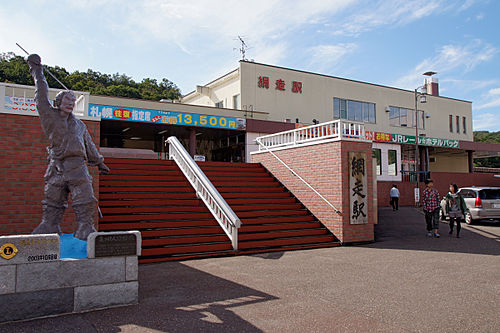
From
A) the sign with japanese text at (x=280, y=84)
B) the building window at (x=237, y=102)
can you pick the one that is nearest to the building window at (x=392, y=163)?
the sign with japanese text at (x=280, y=84)

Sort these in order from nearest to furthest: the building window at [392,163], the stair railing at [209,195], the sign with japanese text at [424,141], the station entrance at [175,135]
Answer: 1. the stair railing at [209,195]
2. the station entrance at [175,135]
3. the building window at [392,163]
4. the sign with japanese text at [424,141]

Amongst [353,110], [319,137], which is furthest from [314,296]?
[353,110]

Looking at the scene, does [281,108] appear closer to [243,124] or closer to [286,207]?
[243,124]

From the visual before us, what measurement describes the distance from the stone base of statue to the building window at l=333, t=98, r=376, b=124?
80.1ft

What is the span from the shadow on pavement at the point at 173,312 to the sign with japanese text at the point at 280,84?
64.0ft

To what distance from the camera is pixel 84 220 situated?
5.76 metres

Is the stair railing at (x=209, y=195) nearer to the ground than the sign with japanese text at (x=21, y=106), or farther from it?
nearer to the ground

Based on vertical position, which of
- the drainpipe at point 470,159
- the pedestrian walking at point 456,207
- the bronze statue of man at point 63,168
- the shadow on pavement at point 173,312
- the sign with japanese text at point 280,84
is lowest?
the shadow on pavement at point 173,312

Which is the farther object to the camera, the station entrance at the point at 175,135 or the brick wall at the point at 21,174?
the station entrance at the point at 175,135

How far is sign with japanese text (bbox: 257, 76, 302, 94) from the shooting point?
24.7 metres

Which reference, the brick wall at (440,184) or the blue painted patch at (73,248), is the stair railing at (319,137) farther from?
the brick wall at (440,184)

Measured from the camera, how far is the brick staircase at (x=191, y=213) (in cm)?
916

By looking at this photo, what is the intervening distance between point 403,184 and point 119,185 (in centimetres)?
1894

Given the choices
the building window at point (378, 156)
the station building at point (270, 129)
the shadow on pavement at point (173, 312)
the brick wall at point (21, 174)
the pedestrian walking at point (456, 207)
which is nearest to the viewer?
the shadow on pavement at point (173, 312)
